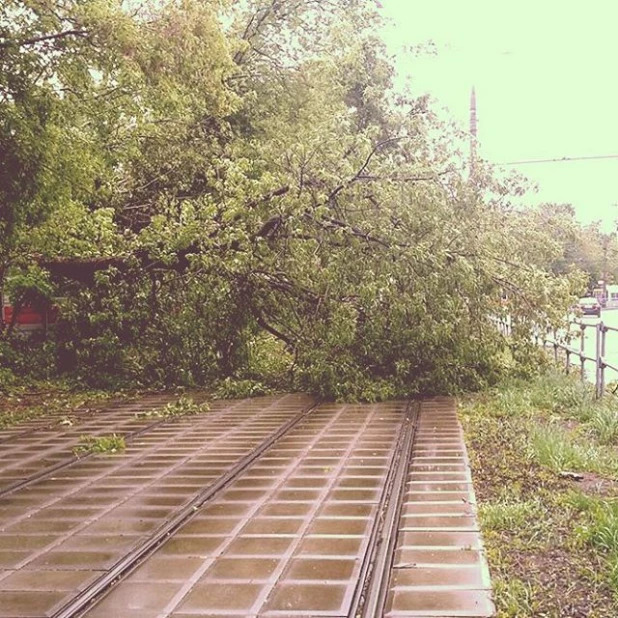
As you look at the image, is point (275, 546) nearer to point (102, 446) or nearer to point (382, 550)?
point (382, 550)

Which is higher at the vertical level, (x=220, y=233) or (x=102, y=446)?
(x=220, y=233)

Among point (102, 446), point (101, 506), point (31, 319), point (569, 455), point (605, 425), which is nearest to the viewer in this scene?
point (101, 506)

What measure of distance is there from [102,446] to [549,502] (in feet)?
15.4

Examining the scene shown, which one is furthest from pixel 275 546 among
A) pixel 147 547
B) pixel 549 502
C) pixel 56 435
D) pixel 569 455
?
pixel 56 435

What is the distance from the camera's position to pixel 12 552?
16.1ft

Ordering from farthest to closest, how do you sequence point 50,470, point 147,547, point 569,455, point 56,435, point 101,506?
point 56,435
point 50,470
point 569,455
point 101,506
point 147,547

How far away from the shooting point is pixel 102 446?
832 cm

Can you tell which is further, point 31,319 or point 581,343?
point 31,319

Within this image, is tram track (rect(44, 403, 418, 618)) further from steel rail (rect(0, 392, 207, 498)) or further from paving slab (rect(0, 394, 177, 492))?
paving slab (rect(0, 394, 177, 492))

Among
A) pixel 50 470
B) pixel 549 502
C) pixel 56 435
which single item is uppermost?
pixel 549 502

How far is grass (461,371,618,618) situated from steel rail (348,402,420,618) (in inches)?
22.2

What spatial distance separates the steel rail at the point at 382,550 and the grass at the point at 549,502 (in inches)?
22.2

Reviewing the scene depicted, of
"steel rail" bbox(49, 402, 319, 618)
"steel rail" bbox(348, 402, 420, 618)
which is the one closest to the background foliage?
"steel rail" bbox(49, 402, 319, 618)

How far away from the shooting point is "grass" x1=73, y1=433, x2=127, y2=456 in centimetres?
823
